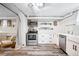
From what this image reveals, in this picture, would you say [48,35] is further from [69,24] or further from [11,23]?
[11,23]

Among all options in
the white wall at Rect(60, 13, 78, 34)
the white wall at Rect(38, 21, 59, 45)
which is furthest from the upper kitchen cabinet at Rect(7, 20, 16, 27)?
the white wall at Rect(60, 13, 78, 34)

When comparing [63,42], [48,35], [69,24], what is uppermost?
[69,24]

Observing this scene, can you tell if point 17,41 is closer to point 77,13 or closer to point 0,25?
point 0,25

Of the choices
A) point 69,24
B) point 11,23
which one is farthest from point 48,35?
point 11,23

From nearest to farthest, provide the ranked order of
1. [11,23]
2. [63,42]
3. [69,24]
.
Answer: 1. [11,23]
2. [69,24]
3. [63,42]

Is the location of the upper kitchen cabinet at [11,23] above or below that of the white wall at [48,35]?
above

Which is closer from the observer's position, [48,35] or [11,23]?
[11,23]

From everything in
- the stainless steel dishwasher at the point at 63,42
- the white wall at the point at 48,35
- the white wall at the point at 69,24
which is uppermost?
the white wall at the point at 69,24

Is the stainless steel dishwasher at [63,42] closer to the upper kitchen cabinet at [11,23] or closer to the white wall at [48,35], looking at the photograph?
the white wall at [48,35]

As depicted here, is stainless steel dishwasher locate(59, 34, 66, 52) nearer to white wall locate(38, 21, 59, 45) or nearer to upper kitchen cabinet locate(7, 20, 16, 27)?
white wall locate(38, 21, 59, 45)

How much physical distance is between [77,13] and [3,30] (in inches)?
62.5

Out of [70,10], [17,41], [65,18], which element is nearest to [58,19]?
[65,18]

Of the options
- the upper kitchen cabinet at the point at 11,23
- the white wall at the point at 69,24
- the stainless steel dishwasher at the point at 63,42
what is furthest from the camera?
the stainless steel dishwasher at the point at 63,42

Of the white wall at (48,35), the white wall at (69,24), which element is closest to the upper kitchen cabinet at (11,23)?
the white wall at (48,35)
